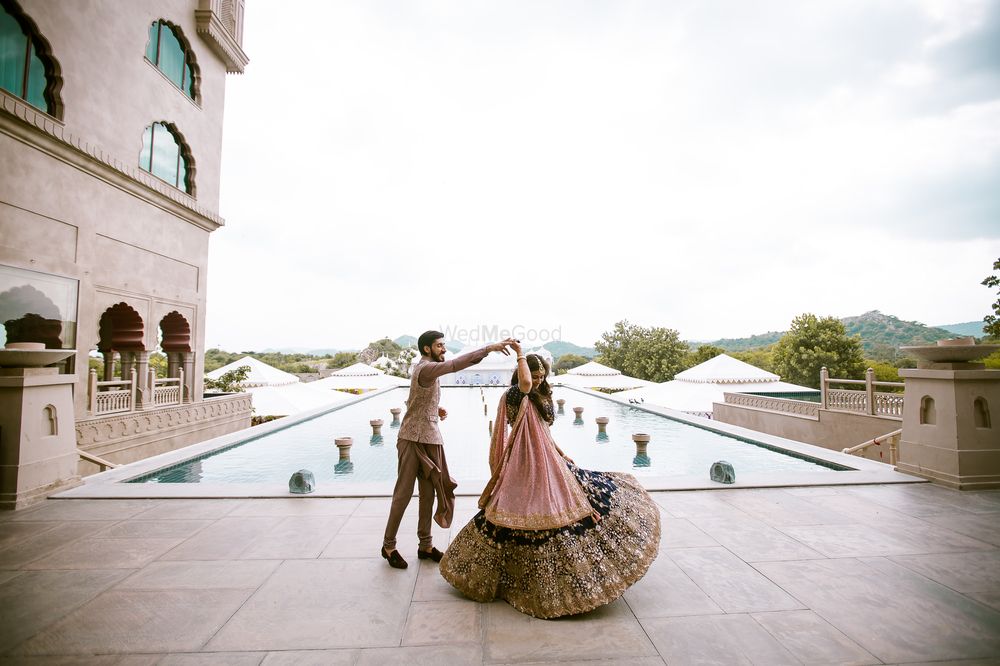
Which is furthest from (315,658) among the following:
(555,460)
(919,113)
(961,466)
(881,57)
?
(919,113)

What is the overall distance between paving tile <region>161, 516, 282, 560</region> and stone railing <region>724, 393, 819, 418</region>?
14821 millimetres

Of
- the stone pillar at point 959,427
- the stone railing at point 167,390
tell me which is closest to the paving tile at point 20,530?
the stone railing at point 167,390

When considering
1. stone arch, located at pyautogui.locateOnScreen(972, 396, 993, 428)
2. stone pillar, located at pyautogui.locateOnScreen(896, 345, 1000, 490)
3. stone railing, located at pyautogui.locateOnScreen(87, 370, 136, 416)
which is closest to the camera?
stone pillar, located at pyautogui.locateOnScreen(896, 345, 1000, 490)

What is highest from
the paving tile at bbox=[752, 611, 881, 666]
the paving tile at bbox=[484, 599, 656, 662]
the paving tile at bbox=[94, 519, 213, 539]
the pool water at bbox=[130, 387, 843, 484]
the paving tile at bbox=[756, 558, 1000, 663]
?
the paving tile at bbox=[756, 558, 1000, 663]

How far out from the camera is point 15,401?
484cm

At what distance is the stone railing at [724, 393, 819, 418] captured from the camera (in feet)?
44.7

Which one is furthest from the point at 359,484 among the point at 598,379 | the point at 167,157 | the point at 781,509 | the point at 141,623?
the point at 598,379

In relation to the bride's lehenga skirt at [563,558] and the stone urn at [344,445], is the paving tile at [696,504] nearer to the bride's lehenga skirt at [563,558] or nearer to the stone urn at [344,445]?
the bride's lehenga skirt at [563,558]

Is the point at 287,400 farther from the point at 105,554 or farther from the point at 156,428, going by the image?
→ the point at 105,554

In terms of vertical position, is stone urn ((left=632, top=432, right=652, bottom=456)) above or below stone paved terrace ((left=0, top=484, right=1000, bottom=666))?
below

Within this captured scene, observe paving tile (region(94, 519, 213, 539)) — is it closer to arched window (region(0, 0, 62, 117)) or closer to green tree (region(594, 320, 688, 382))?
arched window (region(0, 0, 62, 117))

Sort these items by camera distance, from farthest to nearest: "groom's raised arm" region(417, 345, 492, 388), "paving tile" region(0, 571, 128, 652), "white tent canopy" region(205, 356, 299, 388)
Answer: "white tent canopy" region(205, 356, 299, 388) → "groom's raised arm" region(417, 345, 492, 388) → "paving tile" region(0, 571, 128, 652)

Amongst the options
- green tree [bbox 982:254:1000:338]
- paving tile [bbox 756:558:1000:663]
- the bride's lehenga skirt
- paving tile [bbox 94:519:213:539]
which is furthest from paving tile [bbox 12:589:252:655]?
green tree [bbox 982:254:1000:338]

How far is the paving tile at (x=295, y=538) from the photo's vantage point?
145 inches
